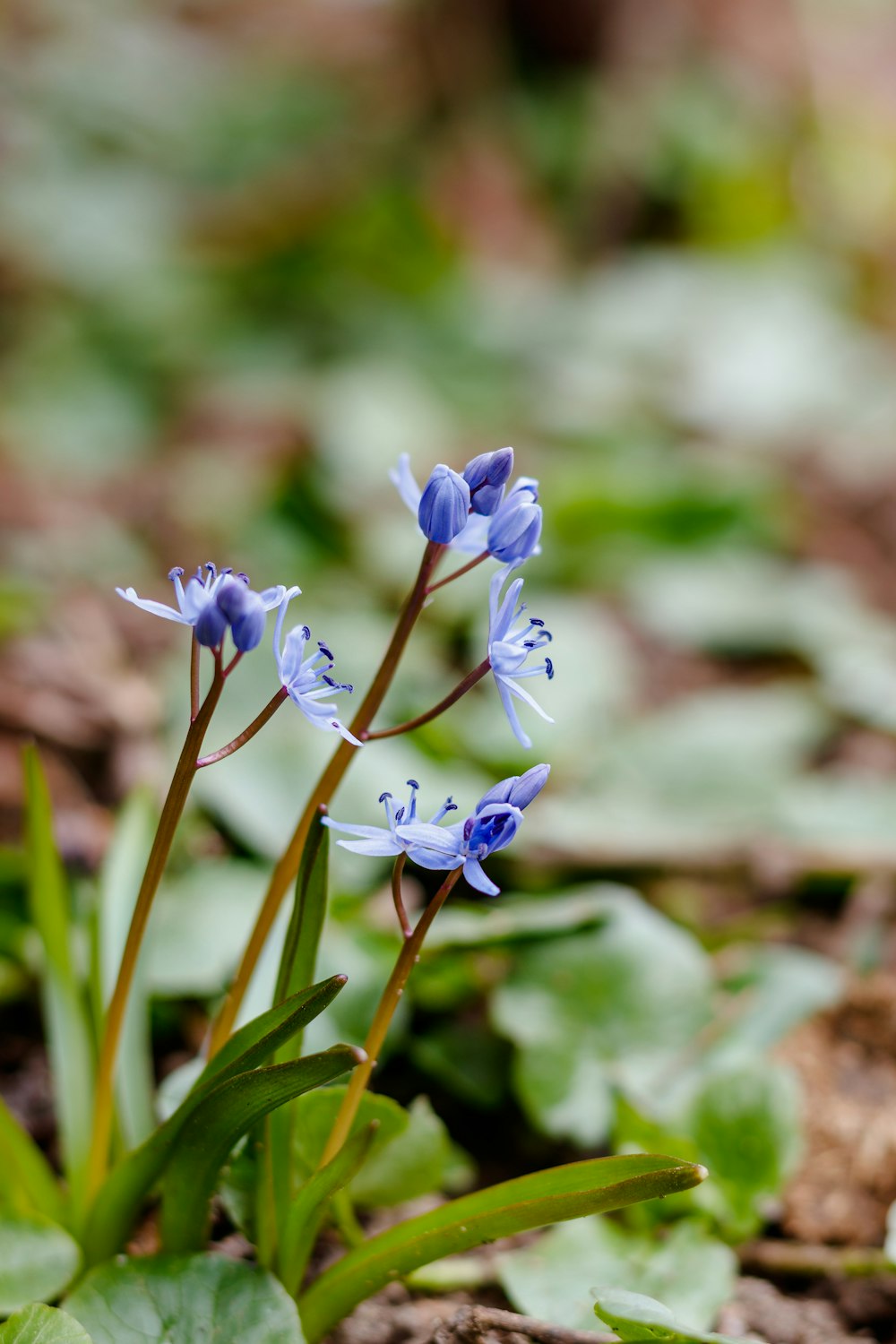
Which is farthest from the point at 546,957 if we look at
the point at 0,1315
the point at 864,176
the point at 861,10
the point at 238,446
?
the point at 861,10

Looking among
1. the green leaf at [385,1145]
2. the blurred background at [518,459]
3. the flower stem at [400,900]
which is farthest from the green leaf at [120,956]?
the flower stem at [400,900]

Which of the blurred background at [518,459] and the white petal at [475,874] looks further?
the blurred background at [518,459]

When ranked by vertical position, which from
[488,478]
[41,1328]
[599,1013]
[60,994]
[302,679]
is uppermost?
[488,478]

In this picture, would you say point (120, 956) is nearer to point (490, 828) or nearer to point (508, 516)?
point (490, 828)

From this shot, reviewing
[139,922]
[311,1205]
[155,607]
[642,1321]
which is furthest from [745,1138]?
[155,607]

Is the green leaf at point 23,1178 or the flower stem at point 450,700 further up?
the flower stem at point 450,700

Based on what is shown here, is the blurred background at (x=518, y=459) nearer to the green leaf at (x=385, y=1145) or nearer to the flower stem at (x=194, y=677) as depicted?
the green leaf at (x=385, y=1145)
